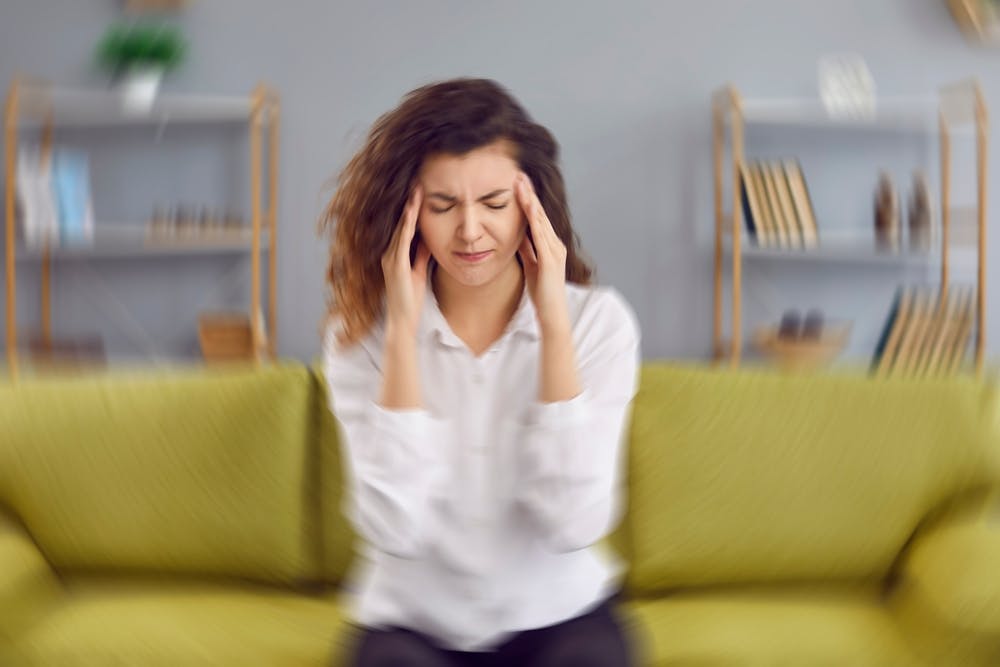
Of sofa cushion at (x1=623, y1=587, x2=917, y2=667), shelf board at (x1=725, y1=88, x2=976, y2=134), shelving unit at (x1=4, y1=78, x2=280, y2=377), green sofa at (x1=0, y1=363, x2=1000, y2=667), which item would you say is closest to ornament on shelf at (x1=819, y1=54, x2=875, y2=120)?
shelf board at (x1=725, y1=88, x2=976, y2=134)

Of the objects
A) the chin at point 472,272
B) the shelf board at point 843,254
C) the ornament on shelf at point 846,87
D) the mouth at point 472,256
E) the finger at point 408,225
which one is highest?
the ornament on shelf at point 846,87

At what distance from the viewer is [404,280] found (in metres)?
1.46

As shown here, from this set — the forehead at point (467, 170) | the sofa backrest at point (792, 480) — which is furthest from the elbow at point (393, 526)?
the sofa backrest at point (792, 480)

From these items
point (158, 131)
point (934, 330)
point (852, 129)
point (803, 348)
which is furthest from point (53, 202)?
point (934, 330)

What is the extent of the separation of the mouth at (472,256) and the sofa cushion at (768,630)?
541mm

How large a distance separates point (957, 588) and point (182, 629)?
3.73ft

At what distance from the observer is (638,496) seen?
6.13 ft

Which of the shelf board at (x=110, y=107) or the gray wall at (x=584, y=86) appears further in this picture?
the gray wall at (x=584, y=86)

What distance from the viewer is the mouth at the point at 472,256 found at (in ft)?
4.77

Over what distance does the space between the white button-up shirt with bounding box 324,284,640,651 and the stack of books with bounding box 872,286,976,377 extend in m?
2.55

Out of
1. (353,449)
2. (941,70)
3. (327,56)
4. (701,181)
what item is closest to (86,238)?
(327,56)

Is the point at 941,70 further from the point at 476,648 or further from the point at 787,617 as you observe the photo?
the point at 476,648

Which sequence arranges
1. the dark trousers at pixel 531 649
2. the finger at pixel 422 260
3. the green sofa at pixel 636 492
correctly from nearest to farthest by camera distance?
the dark trousers at pixel 531 649
the finger at pixel 422 260
the green sofa at pixel 636 492

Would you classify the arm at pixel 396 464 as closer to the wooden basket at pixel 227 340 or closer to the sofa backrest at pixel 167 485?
the sofa backrest at pixel 167 485
